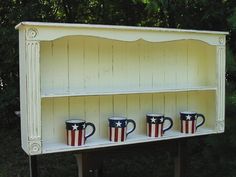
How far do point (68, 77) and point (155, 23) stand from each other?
2394 millimetres

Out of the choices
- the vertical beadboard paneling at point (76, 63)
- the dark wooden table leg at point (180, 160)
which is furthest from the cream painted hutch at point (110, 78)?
the dark wooden table leg at point (180, 160)

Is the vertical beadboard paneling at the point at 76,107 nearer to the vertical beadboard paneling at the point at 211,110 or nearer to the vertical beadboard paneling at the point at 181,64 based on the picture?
the vertical beadboard paneling at the point at 181,64

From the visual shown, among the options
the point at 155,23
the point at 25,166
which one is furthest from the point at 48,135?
the point at 155,23

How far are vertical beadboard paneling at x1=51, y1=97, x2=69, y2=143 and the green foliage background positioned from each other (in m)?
1.17

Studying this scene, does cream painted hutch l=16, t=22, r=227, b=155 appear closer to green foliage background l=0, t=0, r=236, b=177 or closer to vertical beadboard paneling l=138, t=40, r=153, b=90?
vertical beadboard paneling l=138, t=40, r=153, b=90

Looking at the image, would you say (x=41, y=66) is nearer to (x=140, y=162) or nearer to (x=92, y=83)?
(x=92, y=83)

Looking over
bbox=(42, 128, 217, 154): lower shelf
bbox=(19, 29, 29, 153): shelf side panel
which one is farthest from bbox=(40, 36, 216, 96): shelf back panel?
bbox=(42, 128, 217, 154): lower shelf

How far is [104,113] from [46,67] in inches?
21.3

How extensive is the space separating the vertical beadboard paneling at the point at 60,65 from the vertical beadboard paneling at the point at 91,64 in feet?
0.49

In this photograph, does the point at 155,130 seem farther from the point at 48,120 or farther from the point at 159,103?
the point at 48,120

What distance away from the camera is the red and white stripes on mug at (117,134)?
263 cm

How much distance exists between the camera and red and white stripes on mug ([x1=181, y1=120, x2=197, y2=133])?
9.59 ft

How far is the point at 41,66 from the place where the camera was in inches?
99.7

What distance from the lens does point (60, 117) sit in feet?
8.65
